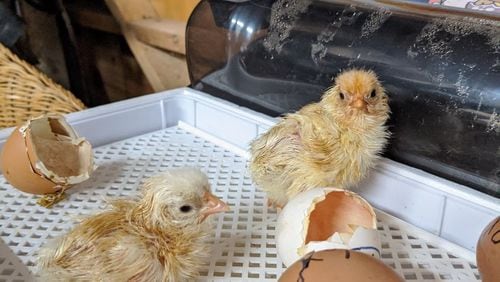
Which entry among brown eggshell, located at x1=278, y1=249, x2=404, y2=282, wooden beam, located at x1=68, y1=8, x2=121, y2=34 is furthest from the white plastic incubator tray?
wooden beam, located at x1=68, y1=8, x2=121, y2=34

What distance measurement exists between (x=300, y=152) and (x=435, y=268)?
16cm

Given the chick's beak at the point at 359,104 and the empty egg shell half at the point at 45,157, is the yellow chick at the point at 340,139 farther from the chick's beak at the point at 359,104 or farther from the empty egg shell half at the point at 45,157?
the empty egg shell half at the point at 45,157

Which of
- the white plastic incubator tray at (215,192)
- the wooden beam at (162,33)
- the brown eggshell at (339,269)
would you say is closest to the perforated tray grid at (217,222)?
the white plastic incubator tray at (215,192)

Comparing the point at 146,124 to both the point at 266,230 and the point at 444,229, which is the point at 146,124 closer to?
the point at 266,230

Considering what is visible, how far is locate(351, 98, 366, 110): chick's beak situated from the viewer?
1.63ft

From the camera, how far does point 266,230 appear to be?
0.53m

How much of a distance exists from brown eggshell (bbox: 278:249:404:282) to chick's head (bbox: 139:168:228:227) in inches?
4.2

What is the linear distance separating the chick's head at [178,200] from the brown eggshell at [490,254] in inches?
7.7

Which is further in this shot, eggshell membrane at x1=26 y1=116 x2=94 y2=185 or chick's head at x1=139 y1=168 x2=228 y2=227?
eggshell membrane at x1=26 y1=116 x2=94 y2=185

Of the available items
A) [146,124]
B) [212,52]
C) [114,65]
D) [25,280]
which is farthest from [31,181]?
[114,65]

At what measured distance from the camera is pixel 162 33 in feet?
3.44

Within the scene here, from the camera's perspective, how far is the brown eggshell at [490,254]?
1.19 feet

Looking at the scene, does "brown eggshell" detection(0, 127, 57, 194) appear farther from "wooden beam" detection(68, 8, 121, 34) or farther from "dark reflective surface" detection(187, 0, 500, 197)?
"wooden beam" detection(68, 8, 121, 34)

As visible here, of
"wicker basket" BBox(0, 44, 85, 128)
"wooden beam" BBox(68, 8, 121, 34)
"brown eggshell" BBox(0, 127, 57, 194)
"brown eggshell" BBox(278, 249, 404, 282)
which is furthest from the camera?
"wooden beam" BBox(68, 8, 121, 34)
